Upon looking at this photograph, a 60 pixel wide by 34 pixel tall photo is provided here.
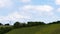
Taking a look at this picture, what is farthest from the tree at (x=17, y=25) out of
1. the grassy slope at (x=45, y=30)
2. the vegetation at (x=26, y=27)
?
the grassy slope at (x=45, y=30)

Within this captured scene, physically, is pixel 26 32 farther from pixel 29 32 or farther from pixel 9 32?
pixel 9 32

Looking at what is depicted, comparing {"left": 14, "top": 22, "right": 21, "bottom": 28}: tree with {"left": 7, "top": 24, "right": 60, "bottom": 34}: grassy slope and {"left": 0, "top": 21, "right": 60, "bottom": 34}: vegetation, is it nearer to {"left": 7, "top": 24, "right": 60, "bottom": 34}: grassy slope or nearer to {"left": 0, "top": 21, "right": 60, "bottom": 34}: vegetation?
{"left": 0, "top": 21, "right": 60, "bottom": 34}: vegetation

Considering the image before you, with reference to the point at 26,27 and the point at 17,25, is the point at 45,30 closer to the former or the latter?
the point at 26,27

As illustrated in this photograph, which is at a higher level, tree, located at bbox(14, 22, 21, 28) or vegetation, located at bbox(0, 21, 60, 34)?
tree, located at bbox(14, 22, 21, 28)

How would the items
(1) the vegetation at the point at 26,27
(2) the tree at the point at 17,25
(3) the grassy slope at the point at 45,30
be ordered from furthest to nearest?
(2) the tree at the point at 17,25 → (1) the vegetation at the point at 26,27 → (3) the grassy slope at the point at 45,30

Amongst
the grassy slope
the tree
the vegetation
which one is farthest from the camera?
the tree

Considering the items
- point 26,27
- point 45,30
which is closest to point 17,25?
point 26,27

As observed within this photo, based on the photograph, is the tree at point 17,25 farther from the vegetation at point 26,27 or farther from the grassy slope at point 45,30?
the grassy slope at point 45,30

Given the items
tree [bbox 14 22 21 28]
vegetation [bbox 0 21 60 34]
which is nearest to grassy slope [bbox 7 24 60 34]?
vegetation [bbox 0 21 60 34]

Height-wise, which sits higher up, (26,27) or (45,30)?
(26,27)

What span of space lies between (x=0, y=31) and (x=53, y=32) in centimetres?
2283

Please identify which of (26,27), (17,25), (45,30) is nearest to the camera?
(45,30)

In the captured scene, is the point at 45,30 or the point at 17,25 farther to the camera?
the point at 17,25

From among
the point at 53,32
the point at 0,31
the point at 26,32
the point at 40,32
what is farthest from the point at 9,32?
the point at 53,32
